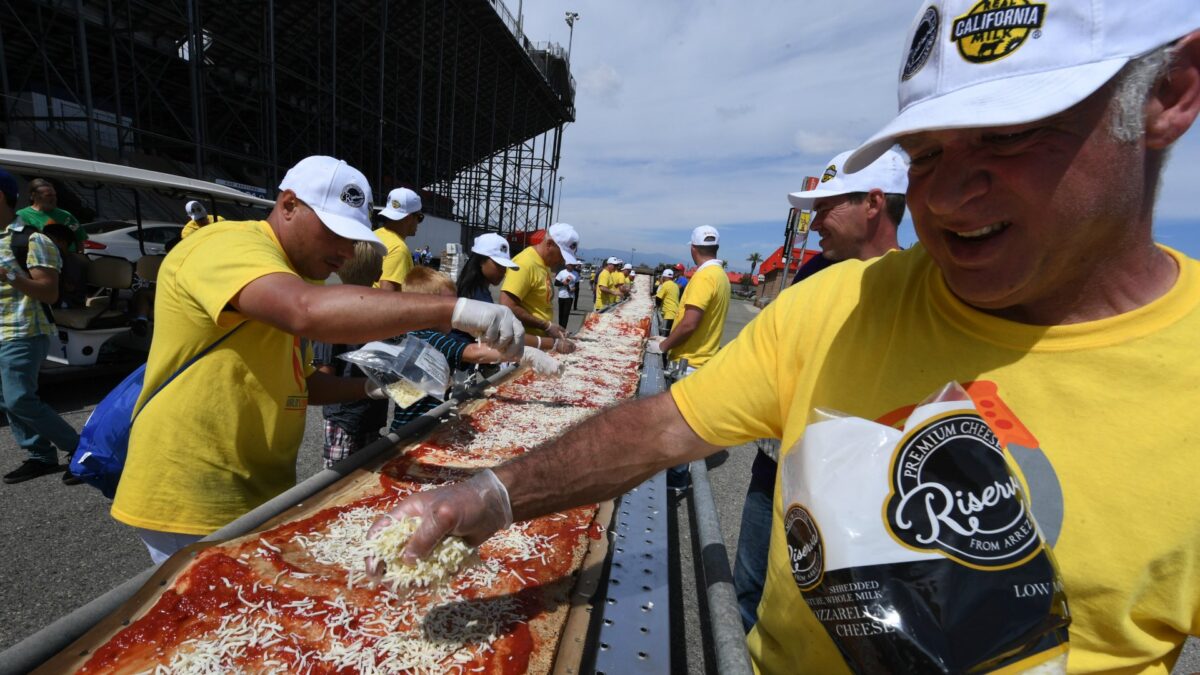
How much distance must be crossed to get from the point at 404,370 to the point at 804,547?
7.78 ft

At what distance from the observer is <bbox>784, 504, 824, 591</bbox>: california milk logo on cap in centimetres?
90

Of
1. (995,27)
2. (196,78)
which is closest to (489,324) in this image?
(995,27)

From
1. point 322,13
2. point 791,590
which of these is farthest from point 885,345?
point 322,13

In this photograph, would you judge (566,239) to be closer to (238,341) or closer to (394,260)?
(394,260)

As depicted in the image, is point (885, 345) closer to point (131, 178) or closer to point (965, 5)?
point (965, 5)

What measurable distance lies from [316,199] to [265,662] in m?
1.61

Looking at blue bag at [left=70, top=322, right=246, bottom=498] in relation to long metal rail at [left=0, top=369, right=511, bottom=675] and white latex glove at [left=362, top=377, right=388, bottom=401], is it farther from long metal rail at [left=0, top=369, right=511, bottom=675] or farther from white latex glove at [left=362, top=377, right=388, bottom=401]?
white latex glove at [left=362, top=377, right=388, bottom=401]

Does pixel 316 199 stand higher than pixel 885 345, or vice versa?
pixel 316 199

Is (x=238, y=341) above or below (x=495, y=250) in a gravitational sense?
below

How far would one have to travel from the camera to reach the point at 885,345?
1.19 metres

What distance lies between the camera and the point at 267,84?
755 inches

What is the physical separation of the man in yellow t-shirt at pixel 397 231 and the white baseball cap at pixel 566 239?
1.57m

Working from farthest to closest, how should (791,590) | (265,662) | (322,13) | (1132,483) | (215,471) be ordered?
(322,13), (215,471), (265,662), (791,590), (1132,483)

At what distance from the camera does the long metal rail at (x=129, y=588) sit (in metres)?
1.16
